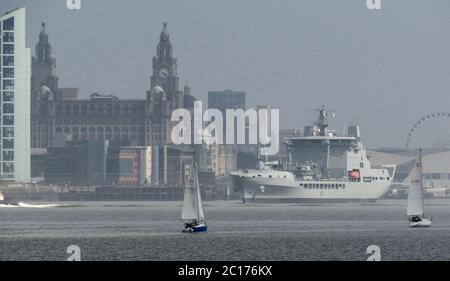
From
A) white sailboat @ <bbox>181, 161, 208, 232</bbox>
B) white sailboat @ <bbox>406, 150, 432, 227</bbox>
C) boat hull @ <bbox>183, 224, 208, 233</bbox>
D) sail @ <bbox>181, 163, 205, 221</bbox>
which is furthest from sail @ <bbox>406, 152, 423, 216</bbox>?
sail @ <bbox>181, 163, 205, 221</bbox>

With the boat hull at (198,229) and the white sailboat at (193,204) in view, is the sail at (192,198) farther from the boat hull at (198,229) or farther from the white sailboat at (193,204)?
the boat hull at (198,229)

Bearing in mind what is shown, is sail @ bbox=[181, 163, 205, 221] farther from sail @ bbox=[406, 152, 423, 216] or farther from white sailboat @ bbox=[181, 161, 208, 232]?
sail @ bbox=[406, 152, 423, 216]

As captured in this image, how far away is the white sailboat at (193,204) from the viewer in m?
116

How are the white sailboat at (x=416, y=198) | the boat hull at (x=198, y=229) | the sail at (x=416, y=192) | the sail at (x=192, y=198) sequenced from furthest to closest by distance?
the white sailboat at (x=416, y=198) → the sail at (x=416, y=192) → the boat hull at (x=198, y=229) → the sail at (x=192, y=198)

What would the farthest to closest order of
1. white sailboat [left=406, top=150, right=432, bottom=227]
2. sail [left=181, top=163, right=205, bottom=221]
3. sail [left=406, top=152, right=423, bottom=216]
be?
white sailboat [left=406, top=150, right=432, bottom=227]
sail [left=406, top=152, right=423, bottom=216]
sail [left=181, top=163, right=205, bottom=221]

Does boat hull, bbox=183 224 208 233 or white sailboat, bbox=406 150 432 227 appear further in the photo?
white sailboat, bbox=406 150 432 227

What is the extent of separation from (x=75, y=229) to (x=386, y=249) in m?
50.0

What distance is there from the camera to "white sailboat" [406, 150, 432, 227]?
130 metres

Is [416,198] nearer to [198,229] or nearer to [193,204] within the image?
[198,229]

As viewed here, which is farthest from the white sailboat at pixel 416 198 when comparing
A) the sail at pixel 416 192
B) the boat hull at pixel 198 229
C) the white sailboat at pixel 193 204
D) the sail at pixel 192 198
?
the sail at pixel 192 198

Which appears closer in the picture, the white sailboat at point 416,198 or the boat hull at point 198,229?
the boat hull at point 198,229

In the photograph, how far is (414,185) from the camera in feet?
429
